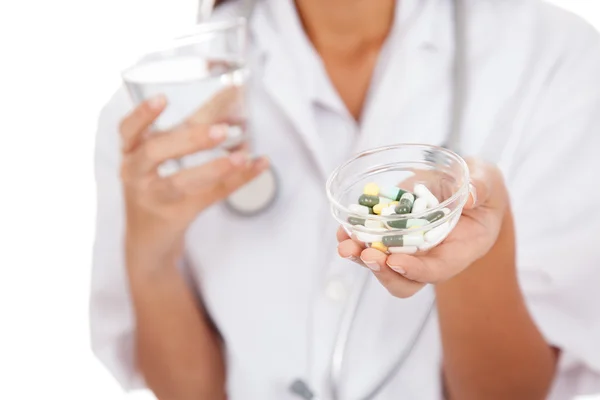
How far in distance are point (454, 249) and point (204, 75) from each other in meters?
0.32

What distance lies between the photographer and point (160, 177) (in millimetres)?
646

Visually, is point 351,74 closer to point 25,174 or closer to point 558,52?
point 558,52

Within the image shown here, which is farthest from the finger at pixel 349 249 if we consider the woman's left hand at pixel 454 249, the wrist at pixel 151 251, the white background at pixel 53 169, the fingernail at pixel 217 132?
the white background at pixel 53 169

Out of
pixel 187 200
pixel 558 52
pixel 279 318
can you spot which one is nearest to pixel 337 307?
pixel 279 318

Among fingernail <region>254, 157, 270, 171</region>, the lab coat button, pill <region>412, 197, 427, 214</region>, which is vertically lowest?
the lab coat button

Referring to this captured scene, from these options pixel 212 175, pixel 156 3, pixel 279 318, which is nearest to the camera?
pixel 212 175

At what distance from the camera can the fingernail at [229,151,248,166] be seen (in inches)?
24.8

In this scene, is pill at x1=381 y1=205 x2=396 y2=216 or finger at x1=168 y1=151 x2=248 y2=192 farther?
finger at x1=168 y1=151 x2=248 y2=192

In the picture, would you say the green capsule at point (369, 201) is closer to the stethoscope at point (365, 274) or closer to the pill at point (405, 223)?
the pill at point (405, 223)

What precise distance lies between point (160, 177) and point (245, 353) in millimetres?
224

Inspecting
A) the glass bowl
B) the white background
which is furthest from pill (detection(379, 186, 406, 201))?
the white background

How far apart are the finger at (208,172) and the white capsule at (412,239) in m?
0.25

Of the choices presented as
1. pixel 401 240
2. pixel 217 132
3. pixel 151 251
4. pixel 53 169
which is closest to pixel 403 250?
pixel 401 240

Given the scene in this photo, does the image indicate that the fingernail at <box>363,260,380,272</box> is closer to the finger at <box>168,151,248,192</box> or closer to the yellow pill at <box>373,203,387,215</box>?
the yellow pill at <box>373,203,387,215</box>
